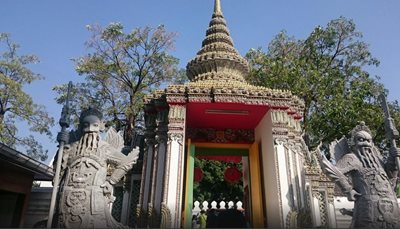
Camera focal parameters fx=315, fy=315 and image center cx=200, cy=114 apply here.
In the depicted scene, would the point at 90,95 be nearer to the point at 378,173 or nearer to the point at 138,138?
the point at 138,138

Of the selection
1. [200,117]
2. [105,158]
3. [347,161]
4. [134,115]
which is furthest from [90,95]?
[347,161]

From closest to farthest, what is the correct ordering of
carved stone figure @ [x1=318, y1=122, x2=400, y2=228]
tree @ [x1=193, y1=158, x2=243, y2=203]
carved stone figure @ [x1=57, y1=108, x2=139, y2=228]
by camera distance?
carved stone figure @ [x1=57, y1=108, x2=139, y2=228] → carved stone figure @ [x1=318, y1=122, x2=400, y2=228] → tree @ [x1=193, y1=158, x2=243, y2=203]

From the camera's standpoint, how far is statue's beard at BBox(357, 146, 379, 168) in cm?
707

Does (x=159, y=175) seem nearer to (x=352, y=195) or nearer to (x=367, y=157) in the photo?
(x=352, y=195)

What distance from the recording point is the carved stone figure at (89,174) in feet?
19.6

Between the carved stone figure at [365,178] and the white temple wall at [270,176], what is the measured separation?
7.08 feet

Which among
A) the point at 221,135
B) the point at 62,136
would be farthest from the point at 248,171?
the point at 62,136

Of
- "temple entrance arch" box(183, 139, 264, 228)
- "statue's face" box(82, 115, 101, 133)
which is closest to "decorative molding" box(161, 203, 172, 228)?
"temple entrance arch" box(183, 139, 264, 228)

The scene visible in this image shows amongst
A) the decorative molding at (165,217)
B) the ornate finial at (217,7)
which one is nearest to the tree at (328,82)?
the ornate finial at (217,7)

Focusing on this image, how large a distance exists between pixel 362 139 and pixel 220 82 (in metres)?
5.18

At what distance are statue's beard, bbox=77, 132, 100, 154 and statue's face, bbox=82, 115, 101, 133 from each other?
9 centimetres

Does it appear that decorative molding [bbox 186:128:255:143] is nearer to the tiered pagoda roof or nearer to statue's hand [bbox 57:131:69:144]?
the tiered pagoda roof

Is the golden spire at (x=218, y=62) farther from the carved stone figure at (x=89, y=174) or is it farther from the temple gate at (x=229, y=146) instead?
the carved stone figure at (x=89, y=174)

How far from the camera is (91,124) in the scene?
6.81 metres
